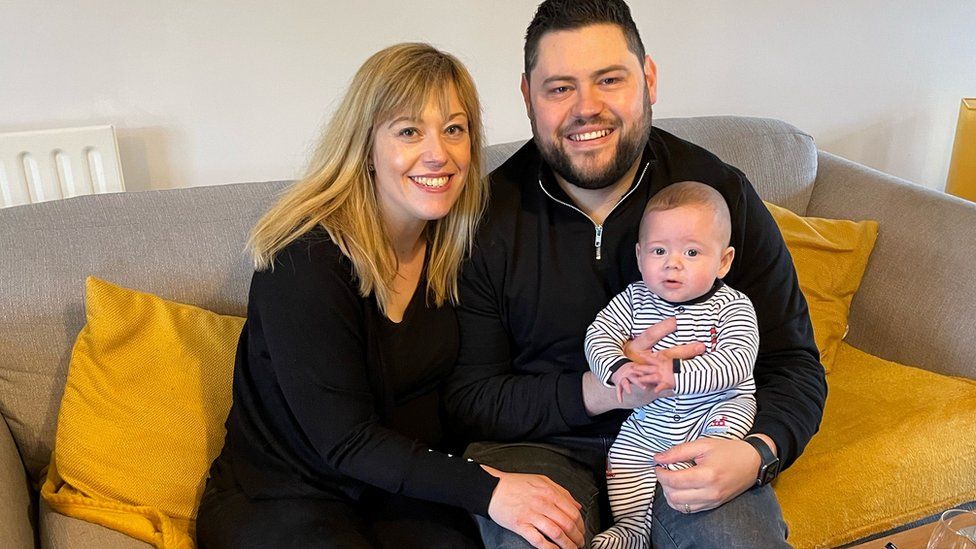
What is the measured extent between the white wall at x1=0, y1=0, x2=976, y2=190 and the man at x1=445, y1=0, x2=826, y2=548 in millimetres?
766

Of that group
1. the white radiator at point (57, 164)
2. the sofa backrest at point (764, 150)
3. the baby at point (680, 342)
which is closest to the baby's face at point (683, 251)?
the baby at point (680, 342)

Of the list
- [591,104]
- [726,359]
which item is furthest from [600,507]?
[591,104]

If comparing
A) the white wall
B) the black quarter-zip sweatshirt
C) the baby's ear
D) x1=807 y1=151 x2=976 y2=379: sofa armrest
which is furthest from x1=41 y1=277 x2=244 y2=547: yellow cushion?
x1=807 y1=151 x2=976 y2=379: sofa armrest

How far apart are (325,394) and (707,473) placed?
2.10ft

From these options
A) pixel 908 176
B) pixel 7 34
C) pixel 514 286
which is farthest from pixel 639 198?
pixel 908 176

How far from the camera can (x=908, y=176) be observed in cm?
322

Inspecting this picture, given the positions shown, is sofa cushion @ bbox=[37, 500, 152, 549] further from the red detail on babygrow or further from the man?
the red detail on babygrow

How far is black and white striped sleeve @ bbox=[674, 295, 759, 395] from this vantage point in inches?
56.9

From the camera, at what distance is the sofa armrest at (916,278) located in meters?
2.01

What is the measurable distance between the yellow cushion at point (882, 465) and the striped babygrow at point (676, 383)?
0.89 ft

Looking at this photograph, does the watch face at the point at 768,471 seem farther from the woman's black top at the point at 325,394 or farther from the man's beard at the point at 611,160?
the man's beard at the point at 611,160

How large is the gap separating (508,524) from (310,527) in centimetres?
34

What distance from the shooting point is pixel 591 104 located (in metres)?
1.58

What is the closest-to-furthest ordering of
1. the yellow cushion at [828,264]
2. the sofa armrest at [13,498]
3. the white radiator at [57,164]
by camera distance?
the sofa armrest at [13,498], the white radiator at [57,164], the yellow cushion at [828,264]
